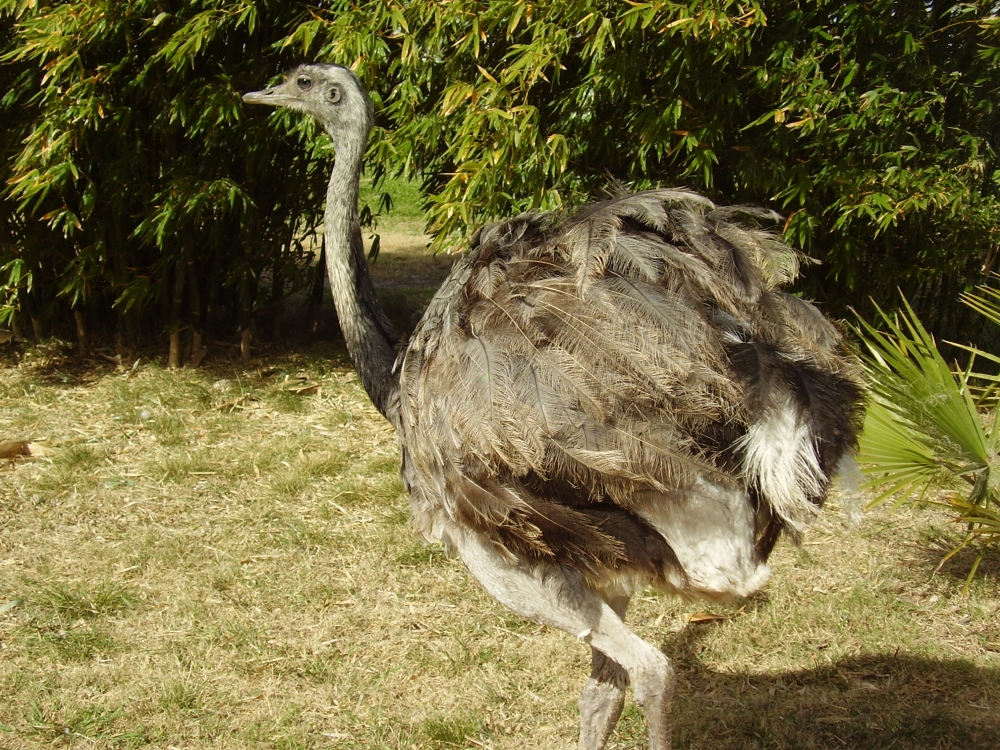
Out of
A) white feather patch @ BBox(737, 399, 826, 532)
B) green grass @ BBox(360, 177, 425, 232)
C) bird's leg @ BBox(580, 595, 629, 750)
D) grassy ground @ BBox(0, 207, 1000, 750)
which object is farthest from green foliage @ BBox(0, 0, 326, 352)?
green grass @ BBox(360, 177, 425, 232)

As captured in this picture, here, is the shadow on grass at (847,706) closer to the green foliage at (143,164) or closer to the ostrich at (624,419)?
the ostrich at (624,419)

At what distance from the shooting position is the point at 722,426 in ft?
7.86

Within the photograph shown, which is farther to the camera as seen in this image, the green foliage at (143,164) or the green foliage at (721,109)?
the green foliage at (143,164)

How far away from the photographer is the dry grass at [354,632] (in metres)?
3.14

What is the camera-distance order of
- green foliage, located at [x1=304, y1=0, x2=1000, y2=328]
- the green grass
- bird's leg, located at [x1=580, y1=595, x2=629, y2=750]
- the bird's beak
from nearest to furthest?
bird's leg, located at [x1=580, y1=595, x2=629, y2=750], the bird's beak, green foliage, located at [x1=304, y1=0, x2=1000, y2=328], the green grass

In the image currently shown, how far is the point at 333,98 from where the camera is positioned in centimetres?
352

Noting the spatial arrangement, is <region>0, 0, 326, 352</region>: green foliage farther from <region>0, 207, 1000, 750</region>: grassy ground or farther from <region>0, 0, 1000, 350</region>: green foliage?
<region>0, 207, 1000, 750</region>: grassy ground

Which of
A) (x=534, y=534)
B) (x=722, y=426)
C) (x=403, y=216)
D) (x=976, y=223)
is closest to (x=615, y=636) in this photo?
(x=534, y=534)

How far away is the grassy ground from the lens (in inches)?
124

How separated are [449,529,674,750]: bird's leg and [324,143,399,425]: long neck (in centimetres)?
58

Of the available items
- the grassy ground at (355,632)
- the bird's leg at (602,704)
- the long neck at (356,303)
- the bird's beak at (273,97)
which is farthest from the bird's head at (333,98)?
Answer: the bird's leg at (602,704)

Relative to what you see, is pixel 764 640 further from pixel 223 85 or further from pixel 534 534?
pixel 223 85

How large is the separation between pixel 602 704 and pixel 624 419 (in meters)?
1.00

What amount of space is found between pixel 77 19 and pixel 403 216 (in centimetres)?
671
